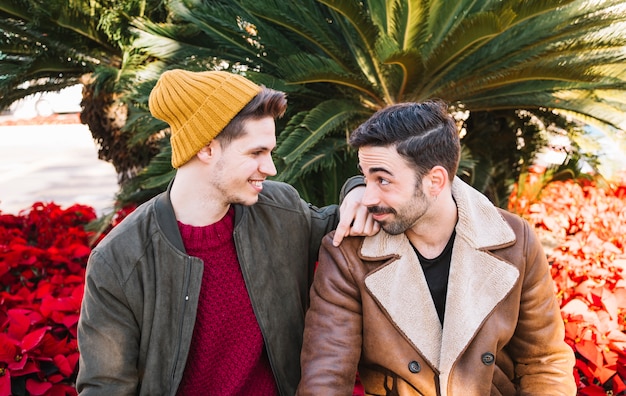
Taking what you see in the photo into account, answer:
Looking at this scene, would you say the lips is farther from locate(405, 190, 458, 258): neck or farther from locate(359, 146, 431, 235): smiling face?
locate(405, 190, 458, 258): neck

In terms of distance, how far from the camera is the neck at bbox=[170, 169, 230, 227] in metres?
2.04

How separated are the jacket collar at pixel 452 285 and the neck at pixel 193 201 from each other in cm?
51

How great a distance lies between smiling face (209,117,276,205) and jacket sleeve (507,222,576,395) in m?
0.90

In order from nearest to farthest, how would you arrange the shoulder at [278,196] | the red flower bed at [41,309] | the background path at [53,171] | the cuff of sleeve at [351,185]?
the shoulder at [278,196], the cuff of sleeve at [351,185], the red flower bed at [41,309], the background path at [53,171]

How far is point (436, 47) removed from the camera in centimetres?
371

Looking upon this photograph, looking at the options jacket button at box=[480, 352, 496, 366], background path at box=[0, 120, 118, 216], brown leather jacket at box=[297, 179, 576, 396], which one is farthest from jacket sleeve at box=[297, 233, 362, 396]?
background path at box=[0, 120, 118, 216]

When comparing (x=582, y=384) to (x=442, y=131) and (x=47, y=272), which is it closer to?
(x=442, y=131)

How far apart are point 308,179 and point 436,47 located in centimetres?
116

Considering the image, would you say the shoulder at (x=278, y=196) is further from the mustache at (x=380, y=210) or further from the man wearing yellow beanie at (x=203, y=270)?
the mustache at (x=380, y=210)

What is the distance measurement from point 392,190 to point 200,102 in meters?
0.66

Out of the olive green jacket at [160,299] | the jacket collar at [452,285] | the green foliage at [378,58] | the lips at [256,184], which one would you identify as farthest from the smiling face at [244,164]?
the green foliage at [378,58]

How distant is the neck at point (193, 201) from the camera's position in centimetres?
204

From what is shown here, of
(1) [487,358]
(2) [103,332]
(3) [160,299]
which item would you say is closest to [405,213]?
(1) [487,358]

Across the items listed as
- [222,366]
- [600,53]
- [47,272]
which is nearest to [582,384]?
[222,366]
